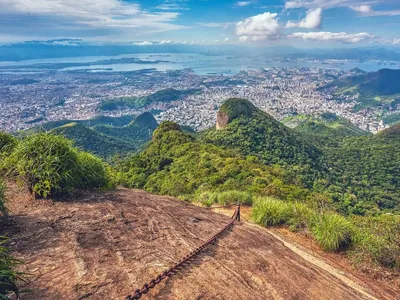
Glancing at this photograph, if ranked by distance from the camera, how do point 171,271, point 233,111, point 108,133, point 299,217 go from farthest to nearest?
point 108,133 → point 233,111 → point 299,217 → point 171,271

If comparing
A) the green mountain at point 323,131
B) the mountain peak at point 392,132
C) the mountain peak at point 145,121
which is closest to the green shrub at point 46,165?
the green mountain at point 323,131

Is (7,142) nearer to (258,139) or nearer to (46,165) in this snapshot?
(46,165)

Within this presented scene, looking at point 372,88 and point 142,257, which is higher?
point 142,257

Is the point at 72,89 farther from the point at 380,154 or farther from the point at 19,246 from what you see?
the point at 19,246

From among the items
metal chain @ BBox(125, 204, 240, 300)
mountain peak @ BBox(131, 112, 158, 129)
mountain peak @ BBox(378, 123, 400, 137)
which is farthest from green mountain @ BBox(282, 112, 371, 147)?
metal chain @ BBox(125, 204, 240, 300)

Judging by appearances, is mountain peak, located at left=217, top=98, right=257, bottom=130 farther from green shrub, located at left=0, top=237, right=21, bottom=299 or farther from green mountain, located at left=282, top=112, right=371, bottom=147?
green shrub, located at left=0, top=237, right=21, bottom=299

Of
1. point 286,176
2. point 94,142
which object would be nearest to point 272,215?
point 286,176

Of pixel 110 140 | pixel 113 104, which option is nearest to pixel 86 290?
pixel 110 140
